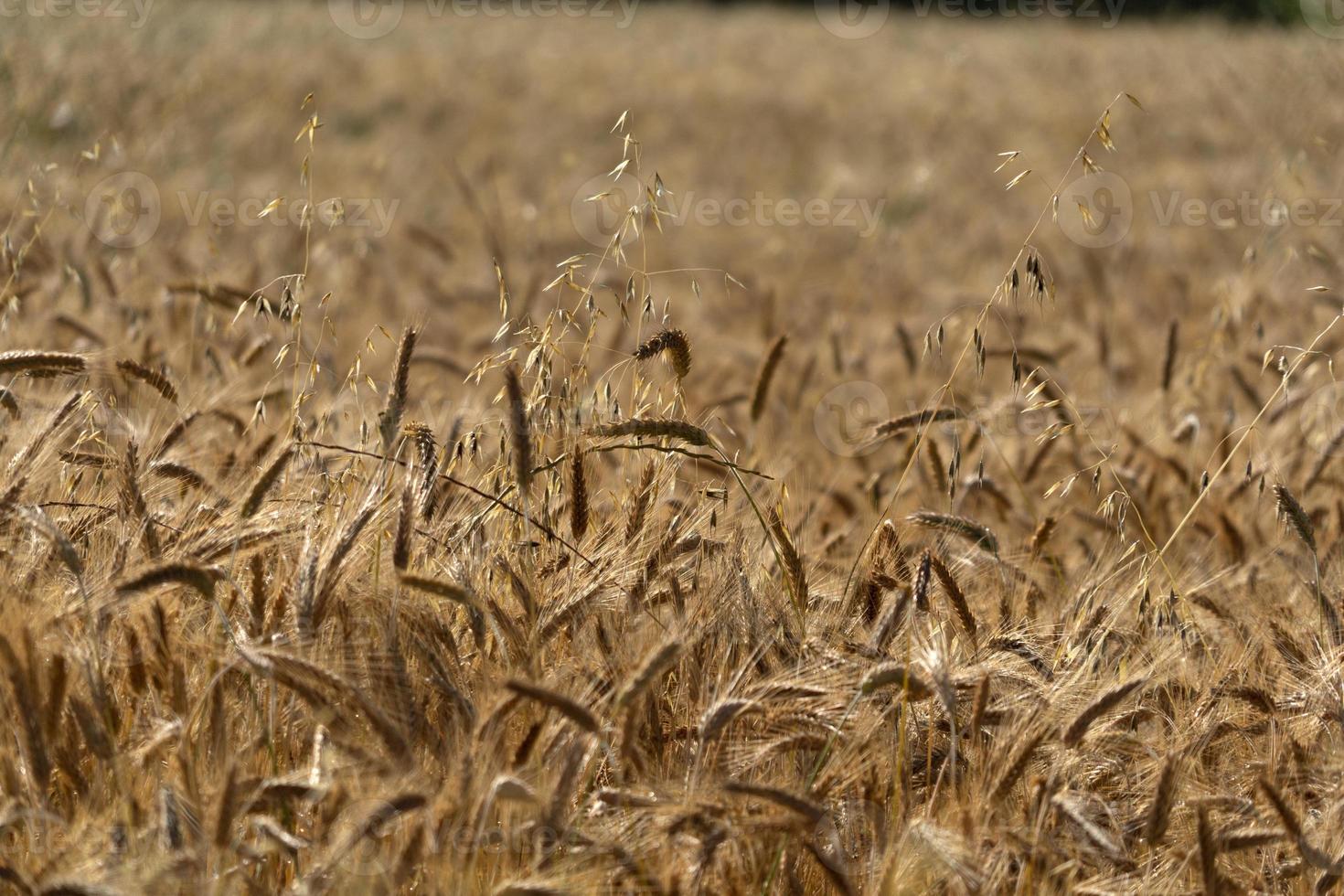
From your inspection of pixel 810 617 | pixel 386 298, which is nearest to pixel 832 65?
pixel 386 298

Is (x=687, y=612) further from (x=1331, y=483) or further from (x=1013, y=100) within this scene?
(x=1013, y=100)

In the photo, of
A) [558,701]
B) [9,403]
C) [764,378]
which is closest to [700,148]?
[764,378]

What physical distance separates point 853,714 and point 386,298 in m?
4.38

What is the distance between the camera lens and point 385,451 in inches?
61.8
